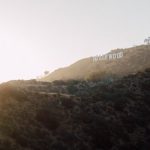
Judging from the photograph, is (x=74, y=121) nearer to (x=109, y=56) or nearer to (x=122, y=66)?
(x=122, y=66)

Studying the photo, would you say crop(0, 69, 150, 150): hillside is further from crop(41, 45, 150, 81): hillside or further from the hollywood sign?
the hollywood sign

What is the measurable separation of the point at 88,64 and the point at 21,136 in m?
158

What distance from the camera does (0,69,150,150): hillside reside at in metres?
31.7

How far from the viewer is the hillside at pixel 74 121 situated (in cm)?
3173

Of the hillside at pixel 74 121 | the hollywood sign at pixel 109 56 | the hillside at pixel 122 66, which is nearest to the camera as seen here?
the hillside at pixel 74 121

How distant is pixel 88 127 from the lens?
37344 mm

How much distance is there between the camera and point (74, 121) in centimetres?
3812

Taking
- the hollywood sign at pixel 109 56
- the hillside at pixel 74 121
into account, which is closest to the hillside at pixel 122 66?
the hollywood sign at pixel 109 56

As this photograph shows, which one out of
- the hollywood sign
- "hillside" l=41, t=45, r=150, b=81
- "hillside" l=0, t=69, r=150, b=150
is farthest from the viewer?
the hollywood sign

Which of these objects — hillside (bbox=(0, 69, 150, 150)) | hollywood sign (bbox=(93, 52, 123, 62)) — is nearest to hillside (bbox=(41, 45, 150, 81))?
hollywood sign (bbox=(93, 52, 123, 62))

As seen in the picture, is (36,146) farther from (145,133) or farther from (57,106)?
(145,133)

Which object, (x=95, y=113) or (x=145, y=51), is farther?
(x=145, y=51)

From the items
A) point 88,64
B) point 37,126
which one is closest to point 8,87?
point 37,126

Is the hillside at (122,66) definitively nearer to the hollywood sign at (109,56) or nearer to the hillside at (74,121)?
the hollywood sign at (109,56)
